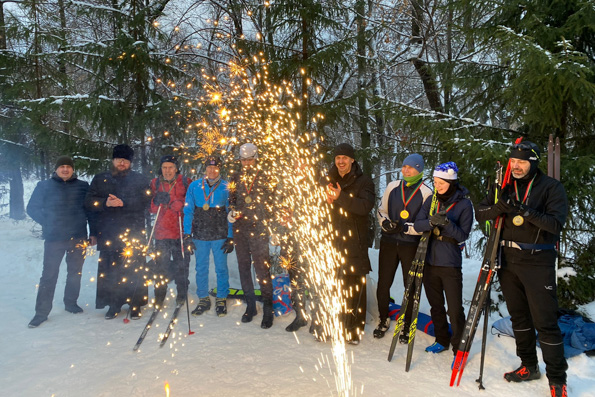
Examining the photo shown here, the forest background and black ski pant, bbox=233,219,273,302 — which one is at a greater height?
the forest background

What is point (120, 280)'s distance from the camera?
599 centimetres

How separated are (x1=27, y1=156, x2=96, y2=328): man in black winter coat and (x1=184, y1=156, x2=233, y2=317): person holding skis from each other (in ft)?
5.49

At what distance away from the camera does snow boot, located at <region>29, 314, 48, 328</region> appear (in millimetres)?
5496

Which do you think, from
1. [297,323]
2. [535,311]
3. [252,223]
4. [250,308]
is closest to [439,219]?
[535,311]

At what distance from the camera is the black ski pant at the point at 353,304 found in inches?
190

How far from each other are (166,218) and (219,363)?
263 cm

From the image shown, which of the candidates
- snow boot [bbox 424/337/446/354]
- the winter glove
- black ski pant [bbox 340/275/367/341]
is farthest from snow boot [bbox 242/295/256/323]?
snow boot [bbox 424/337/446/354]

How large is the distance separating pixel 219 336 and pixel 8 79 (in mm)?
13231

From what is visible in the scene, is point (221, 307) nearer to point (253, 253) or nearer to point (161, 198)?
point (253, 253)

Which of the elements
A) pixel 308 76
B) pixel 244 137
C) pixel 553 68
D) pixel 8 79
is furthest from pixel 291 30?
pixel 8 79

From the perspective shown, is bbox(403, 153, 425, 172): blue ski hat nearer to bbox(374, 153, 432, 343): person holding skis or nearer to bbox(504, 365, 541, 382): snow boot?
bbox(374, 153, 432, 343): person holding skis

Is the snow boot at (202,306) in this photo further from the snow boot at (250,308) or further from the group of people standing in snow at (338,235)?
the snow boot at (250,308)

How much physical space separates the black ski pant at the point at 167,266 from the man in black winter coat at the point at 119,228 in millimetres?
214

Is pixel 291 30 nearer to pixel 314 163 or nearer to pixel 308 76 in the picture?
pixel 308 76
